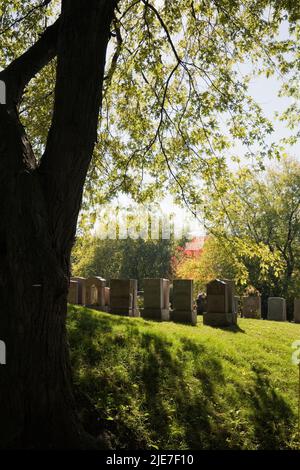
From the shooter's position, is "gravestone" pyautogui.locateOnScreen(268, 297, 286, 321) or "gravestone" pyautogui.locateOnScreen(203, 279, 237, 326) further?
"gravestone" pyautogui.locateOnScreen(268, 297, 286, 321)

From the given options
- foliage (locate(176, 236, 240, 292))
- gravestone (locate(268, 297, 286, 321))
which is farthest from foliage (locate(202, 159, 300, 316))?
gravestone (locate(268, 297, 286, 321))

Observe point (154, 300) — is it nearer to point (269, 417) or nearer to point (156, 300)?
point (156, 300)

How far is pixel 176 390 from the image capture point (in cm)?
683

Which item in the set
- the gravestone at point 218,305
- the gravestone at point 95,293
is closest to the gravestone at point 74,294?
the gravestone at point 95,293

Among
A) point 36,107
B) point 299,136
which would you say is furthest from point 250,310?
point 36,107

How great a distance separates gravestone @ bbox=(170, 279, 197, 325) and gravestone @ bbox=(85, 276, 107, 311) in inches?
163

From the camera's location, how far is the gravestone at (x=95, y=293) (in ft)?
56.5

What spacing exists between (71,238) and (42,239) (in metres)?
0.48

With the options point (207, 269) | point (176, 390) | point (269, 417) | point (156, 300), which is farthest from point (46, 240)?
point (207, 269)

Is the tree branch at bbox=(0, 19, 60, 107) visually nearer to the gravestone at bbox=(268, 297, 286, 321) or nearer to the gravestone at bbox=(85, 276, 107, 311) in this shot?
the gravestone at bbox=(85, 276, 107, 311)

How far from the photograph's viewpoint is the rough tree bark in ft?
14.5

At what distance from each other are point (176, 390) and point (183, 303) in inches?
279

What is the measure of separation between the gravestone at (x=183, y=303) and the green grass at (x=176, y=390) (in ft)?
14.7

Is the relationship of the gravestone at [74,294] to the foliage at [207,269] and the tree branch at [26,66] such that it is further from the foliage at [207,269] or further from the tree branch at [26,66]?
the foliage at [207,269]
